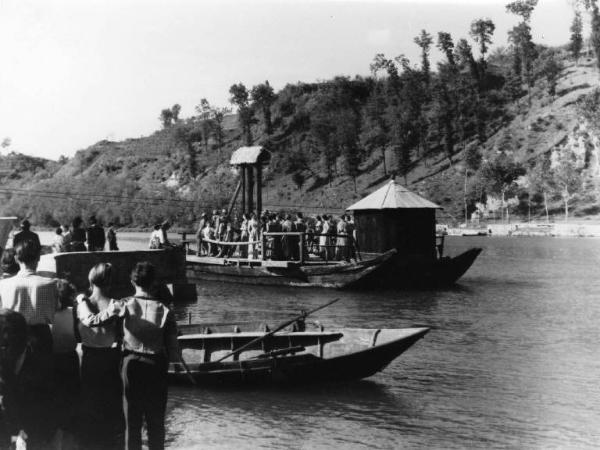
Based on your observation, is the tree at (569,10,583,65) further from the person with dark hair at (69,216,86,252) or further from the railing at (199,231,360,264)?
the person with dark hair at (69,216,86,252)

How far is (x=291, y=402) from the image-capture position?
1182 cm

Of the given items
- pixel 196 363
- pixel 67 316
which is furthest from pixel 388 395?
pixel 67 316

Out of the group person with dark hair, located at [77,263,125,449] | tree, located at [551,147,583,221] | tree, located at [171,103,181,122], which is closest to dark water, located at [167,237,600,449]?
person with dark hair, located at [77,263,125,449]

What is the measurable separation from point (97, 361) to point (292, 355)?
5.44 m

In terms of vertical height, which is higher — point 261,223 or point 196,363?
point 261,223

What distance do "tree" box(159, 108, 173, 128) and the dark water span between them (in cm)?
16520

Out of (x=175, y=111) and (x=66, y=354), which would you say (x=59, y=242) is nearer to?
(x=66, y=354)

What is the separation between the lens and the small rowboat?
1199 cm

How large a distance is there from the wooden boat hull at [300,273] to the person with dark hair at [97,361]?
20373 millimetres

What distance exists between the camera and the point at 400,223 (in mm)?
29031

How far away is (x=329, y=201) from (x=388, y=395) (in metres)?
99.1

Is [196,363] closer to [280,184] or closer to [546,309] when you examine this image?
[546,309]

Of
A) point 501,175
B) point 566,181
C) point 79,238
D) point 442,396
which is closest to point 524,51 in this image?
point 501,175

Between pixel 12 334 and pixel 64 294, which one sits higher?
pixel 64 294
